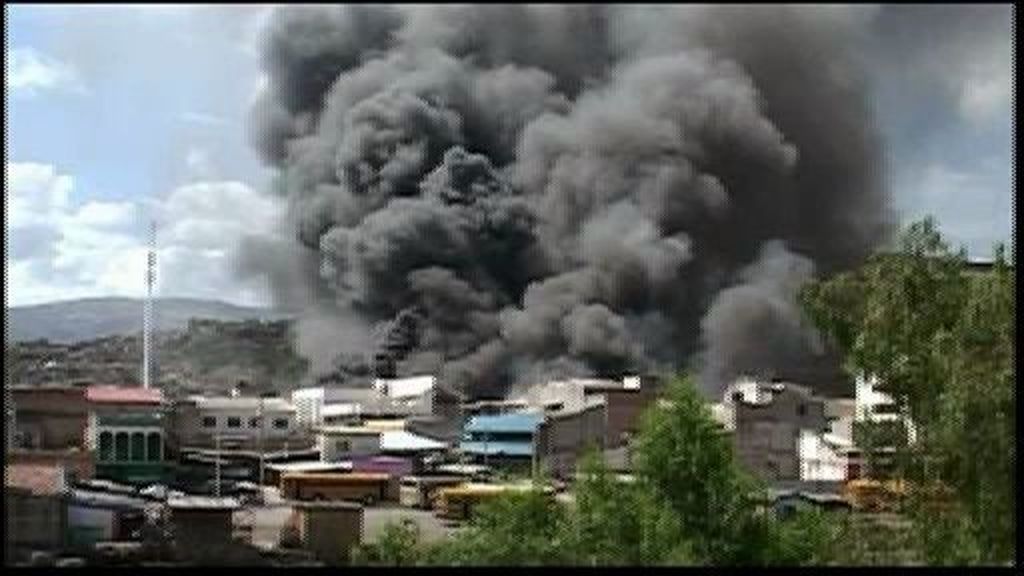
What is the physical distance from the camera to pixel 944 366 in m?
4.24

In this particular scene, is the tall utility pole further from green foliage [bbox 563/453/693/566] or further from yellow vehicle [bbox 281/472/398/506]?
green foliage [bbox 563/453/693/566]

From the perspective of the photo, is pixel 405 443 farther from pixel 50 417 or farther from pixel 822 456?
pixel 822 456

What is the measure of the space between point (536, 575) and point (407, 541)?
507 cm

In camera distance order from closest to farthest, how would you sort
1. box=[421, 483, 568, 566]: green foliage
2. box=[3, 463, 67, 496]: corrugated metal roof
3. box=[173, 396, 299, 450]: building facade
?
box=[421, 483, 568, 566]: green foliage → box=[3, 463, 67, 496]: corrugated metal roof → box=[173, 396, 299, 450]: building facade

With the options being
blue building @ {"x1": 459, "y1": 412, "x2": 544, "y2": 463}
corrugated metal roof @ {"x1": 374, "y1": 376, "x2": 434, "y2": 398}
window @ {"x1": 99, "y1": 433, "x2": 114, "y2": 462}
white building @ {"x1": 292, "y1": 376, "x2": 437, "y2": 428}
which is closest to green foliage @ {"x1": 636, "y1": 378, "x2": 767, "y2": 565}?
window @ {"x1": 99, "y1": 433, "x2": 114, "y2": 462}

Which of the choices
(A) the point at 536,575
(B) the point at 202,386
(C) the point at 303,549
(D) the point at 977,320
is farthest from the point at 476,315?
(A) the point at 536,575

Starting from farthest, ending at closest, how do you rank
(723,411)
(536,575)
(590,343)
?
1. (590,343)
2. (723,411)
3. (536,575)

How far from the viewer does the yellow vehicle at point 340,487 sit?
30.9 feet

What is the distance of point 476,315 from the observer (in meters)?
18.2

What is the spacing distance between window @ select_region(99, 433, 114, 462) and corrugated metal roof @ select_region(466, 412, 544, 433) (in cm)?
290

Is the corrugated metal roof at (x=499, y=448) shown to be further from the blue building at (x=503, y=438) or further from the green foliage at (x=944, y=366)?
the green foliage at (x=944, y=366)

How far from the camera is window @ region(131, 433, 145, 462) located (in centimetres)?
1034

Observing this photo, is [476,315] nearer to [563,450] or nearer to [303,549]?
[563,450]

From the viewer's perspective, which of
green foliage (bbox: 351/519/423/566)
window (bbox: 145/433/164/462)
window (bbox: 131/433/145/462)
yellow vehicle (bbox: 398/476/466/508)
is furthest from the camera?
window (bbox: 145/433/164/462)
